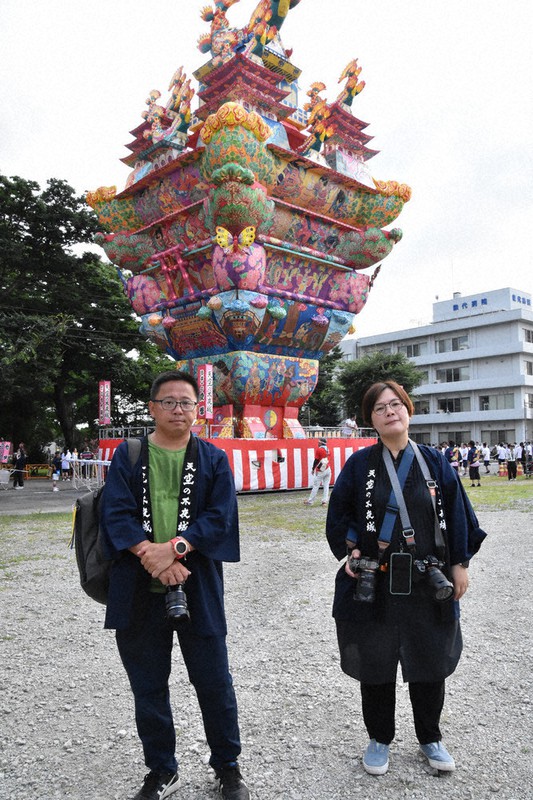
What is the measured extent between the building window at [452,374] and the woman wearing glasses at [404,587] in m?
45.4

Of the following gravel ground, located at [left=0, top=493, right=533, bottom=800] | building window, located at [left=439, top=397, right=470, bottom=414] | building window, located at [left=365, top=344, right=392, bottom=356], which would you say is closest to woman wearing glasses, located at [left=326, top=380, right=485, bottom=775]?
gravel ground, located at [left=0, top=493, right=533, bottom=800]

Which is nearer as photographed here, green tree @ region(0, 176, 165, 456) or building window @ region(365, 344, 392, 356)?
green tree @ region(0, 176, 165, 456)

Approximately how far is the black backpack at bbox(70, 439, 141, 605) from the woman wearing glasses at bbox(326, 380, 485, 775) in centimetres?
118

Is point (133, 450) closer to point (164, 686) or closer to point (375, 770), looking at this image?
point (164, 686)

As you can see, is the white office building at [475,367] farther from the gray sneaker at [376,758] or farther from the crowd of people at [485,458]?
the gray sneaker at [376,758]

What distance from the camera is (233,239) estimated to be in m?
15.1

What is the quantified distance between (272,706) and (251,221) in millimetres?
13181

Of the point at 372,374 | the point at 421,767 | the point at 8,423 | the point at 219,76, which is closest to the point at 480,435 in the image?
the point at 372,374

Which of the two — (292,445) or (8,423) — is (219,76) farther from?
(8,423)

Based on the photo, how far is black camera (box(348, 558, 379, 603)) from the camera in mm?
2743

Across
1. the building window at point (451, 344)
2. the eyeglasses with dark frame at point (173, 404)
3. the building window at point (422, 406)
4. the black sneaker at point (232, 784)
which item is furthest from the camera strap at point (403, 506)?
the building window at point (422, 406)

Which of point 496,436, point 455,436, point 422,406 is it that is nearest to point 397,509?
point 496,436

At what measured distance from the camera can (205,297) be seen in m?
16.6

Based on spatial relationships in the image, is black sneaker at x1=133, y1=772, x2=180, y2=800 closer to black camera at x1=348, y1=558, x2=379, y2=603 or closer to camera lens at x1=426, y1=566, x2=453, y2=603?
black camera at x1=348, y1=558, x2=379, y2=603
